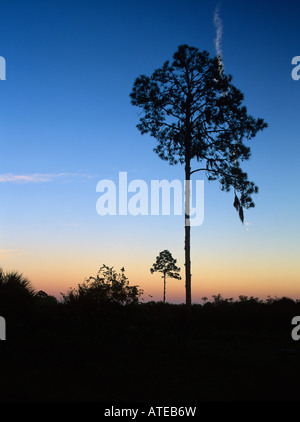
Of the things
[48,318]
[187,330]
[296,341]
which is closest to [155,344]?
[48,318]

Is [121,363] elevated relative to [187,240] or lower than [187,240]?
lower

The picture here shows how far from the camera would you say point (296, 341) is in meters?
18.0

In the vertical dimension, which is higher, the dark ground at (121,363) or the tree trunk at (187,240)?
the tree trunk at (187,240)

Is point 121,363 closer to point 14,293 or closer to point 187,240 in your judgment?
point 14,293

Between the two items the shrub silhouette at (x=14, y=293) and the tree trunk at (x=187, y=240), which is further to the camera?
the tree trunk at (x=187, y=240)

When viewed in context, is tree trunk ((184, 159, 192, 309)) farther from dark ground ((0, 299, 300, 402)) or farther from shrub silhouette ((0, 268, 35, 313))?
shrub silhouette ((0, 268, 35, 313))

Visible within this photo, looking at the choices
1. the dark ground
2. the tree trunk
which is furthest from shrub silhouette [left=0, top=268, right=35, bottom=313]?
the tree trunk

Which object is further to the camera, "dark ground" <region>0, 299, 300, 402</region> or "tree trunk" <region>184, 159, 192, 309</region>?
"tree trunk" <region>184, 159, 192, 309</region>

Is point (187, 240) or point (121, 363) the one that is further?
point (187, 240)

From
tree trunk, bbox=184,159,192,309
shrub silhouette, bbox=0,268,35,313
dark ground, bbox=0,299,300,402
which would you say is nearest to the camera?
dark ground, bbox=0,299,300,402

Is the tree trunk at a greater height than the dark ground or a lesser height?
greater

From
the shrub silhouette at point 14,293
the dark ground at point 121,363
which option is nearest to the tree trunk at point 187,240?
the dark ground at point 121,363

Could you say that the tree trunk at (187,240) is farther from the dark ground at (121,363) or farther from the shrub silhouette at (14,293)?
the shrub silhouette at (14,293)
